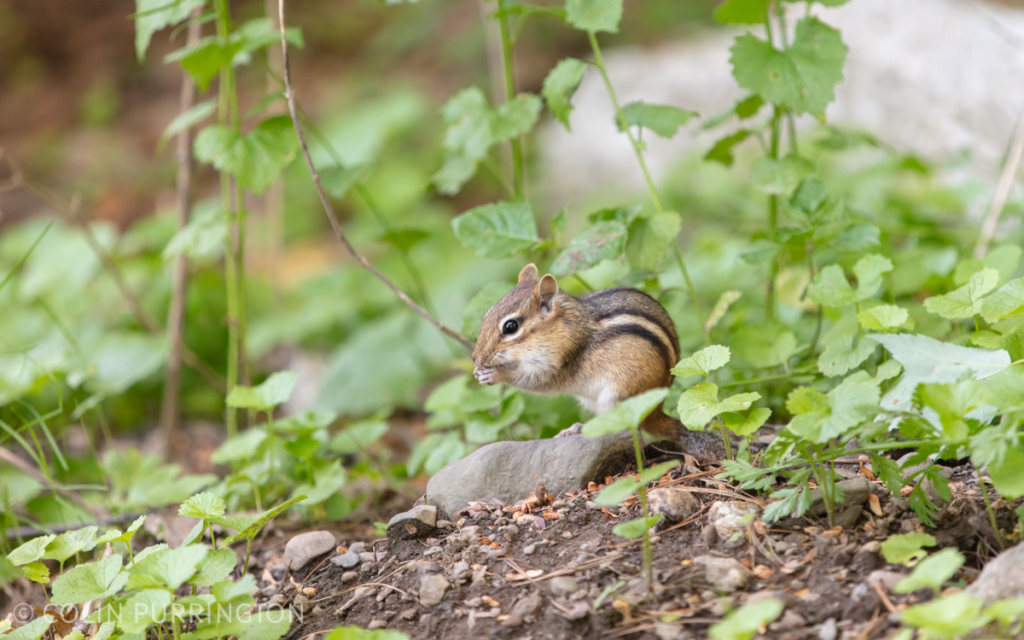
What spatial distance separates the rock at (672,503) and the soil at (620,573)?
2cm

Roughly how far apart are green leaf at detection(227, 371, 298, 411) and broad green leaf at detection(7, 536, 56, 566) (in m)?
0.70

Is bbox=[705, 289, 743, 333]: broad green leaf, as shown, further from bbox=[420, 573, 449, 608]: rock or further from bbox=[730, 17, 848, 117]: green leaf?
bbox=[420, 573, 449, 608]: rock

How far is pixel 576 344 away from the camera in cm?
279

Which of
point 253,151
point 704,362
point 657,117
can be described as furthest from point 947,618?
point 253,151

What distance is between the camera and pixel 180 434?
4836 mm

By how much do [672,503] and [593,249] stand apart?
2.79 feet

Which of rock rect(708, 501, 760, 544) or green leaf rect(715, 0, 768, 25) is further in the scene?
green leaf rect(715, 0, 768, 25)

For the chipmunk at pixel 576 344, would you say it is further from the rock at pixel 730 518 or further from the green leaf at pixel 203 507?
the green leaf at pixel 203 507

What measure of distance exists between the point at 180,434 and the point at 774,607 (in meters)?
4.04

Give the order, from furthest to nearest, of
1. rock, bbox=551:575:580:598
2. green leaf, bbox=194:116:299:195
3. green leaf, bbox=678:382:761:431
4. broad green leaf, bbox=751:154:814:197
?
green leaf, bbox=194:116:299:195
broad green leaf, bbox=751:154:814:197
green leaf, bbox=678:382:761:431
rock, bbox=551:575:580:598

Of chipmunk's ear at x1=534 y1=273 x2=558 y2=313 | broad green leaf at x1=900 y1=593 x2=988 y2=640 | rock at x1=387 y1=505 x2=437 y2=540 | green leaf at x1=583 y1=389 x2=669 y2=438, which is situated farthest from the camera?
chipmunk's ear at x1=534 y1=273 x2=558 y2=313

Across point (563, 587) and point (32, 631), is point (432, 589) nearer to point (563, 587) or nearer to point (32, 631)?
point (563, 587)

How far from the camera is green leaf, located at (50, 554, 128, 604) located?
81.6 inches

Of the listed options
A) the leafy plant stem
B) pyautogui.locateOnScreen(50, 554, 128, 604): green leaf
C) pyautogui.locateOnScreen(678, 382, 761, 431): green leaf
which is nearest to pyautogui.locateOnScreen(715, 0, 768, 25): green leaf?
the leafy plant stem
